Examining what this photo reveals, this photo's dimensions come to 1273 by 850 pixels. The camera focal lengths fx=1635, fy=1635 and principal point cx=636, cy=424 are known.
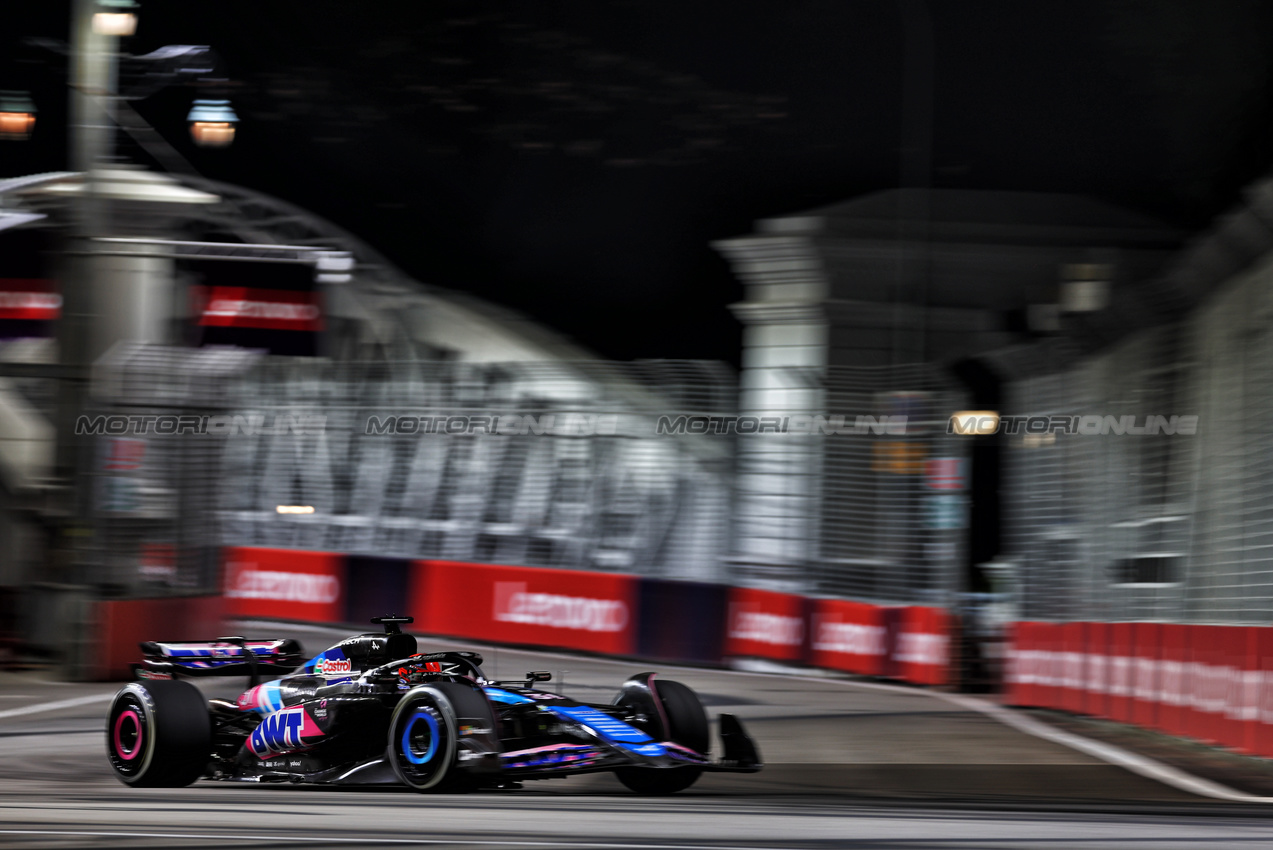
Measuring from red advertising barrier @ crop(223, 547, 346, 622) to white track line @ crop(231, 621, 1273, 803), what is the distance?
2.43 metres

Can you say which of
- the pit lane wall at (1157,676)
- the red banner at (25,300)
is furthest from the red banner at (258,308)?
the pit lane wall at (1157,676)

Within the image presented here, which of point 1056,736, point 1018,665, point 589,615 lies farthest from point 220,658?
point 589,615

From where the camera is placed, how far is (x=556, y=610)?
19.6 metres

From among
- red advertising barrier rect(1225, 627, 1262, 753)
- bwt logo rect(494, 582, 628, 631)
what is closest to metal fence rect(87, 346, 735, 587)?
bwt logo rect(494, 582, 628, 631)

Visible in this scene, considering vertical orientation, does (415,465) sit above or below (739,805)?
above

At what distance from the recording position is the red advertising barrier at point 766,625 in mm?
18016

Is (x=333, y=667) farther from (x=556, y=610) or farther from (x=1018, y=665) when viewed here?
(x=556, y=610)

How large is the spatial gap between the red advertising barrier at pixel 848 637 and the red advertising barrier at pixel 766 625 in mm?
169

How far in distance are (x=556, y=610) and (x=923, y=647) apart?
4.79m

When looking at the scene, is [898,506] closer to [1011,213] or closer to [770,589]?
[770,589]

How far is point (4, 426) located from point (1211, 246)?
14.0m

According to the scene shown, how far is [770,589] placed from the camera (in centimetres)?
1820

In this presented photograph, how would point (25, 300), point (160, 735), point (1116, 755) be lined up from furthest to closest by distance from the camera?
point (25, 300)
point (1116, 755)
point (160, 735)

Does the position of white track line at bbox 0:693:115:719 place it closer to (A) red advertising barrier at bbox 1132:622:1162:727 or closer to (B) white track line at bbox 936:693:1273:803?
(B) white track line at bbox 936:693:1273:803
